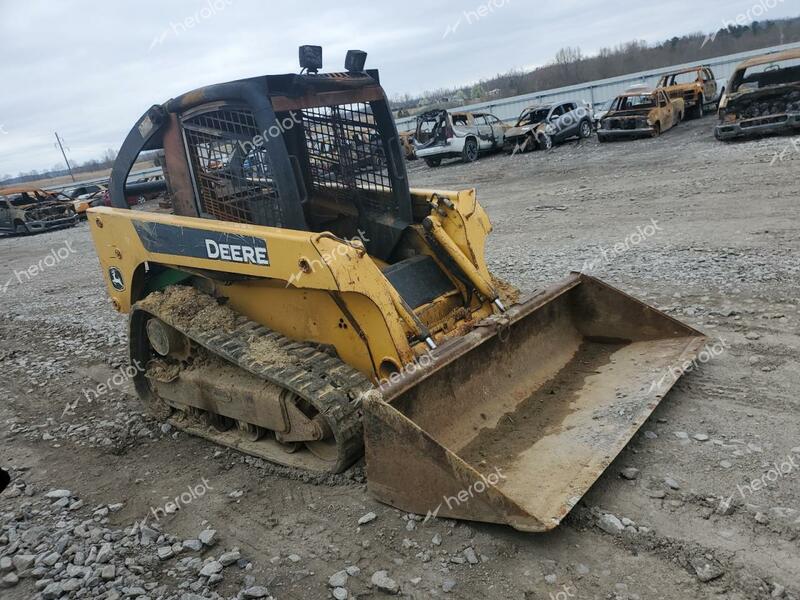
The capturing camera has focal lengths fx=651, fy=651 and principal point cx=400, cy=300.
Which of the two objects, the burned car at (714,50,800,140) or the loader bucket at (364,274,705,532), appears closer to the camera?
the loader bucket at (364,274,705,532)

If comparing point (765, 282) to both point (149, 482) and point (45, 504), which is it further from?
point (45, 504)

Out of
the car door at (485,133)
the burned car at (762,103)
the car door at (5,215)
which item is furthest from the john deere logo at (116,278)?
the car door at (5,215)

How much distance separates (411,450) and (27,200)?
22.4 meters

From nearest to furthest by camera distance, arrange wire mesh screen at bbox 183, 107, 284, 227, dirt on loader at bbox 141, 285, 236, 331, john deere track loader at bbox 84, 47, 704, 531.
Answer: john deere track loader at bbox 84, 47, 704, 531 → wire mesh screen at bbox 183, 107, 284, 227 → dirt on loader at bbox 141, 285, 236, 331

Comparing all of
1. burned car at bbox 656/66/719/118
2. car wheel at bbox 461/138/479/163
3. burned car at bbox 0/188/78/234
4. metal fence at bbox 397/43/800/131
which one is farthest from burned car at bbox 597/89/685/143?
burned car at bbox 0/188/78/234

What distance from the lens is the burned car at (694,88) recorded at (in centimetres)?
1931

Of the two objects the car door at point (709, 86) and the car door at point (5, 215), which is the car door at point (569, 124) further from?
the car door at point (5, 215)

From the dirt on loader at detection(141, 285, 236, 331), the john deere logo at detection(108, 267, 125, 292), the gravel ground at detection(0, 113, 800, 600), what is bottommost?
the gravel ground at detection(0, 113, 800, 600)

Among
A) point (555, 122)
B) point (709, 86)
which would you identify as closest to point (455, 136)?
point (555, 122)

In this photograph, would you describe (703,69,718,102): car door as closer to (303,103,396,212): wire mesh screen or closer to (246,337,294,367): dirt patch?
(303,103,396,212): wire mesh screen

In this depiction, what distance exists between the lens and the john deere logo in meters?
4.70

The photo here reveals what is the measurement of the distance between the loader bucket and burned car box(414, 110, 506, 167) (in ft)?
53.6

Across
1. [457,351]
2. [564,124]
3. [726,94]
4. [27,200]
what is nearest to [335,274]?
[457,351]

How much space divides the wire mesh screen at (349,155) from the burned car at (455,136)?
1607 cm
